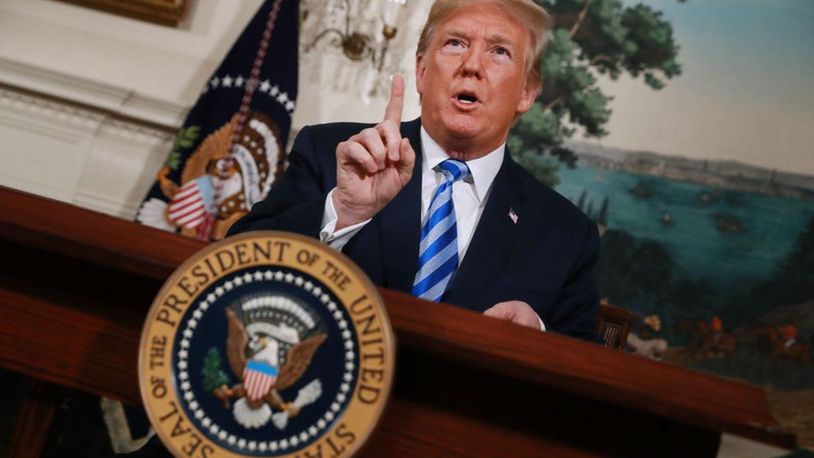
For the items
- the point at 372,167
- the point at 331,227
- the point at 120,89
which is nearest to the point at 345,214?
the point at 331,227

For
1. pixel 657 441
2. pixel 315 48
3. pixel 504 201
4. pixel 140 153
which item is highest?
pixel 315 48

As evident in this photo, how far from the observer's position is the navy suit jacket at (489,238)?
1.88 metres

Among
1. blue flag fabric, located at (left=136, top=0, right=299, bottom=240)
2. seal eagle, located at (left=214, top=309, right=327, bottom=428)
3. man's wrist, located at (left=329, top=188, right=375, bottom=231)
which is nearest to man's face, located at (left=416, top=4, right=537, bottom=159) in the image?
man's wrist, located at (left=329, top=188, right=375, bottom=231)

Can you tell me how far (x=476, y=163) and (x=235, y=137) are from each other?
196 centimetres

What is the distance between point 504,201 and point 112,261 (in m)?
1.16

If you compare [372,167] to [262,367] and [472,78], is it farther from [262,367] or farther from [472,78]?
[472,78]

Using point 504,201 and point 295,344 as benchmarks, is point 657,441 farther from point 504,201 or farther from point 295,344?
point 504,201

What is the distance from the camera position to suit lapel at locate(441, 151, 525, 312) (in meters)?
1.91

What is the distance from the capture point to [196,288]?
43.1 inches

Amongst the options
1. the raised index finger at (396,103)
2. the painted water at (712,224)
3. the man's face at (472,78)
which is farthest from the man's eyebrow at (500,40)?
the painted water at (712,224)

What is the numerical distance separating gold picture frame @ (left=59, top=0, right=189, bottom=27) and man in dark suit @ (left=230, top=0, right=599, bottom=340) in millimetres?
2359

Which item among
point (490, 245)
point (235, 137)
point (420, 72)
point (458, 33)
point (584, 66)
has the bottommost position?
point (235, 137)

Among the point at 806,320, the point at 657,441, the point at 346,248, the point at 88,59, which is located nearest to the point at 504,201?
the point at 346,248

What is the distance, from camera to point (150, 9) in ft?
14.1
